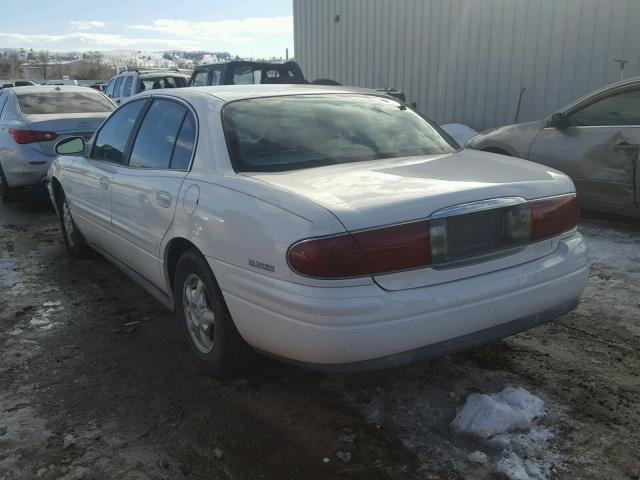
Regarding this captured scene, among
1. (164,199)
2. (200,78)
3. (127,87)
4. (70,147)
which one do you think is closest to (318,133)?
(164,199)

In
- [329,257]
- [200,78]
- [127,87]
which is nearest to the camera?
[329,257]

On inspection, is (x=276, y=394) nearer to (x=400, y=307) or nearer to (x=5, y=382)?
(x=400, y=307)

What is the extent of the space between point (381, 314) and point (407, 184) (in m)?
0.67

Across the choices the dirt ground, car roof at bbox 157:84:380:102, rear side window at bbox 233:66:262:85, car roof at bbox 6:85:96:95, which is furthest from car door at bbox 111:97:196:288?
rear side window at bbox 233:66:262:85

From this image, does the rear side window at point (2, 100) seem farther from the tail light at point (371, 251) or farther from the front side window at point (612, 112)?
the tail light at point (371, 251)

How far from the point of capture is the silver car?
770 cm

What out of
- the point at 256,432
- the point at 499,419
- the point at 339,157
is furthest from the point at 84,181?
the point at 499,419

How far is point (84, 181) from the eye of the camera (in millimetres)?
4895

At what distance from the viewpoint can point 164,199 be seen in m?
3.44

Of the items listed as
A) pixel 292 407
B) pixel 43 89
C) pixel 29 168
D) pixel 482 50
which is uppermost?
pixel 482 50

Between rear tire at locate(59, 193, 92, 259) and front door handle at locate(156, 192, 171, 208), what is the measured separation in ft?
7.60

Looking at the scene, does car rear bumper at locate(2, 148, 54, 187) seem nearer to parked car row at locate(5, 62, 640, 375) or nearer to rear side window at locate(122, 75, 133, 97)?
parked car row at locate(5, 62, 640, 375)

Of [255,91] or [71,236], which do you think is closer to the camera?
[255,91]

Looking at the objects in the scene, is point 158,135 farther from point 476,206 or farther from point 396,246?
point 476,206
